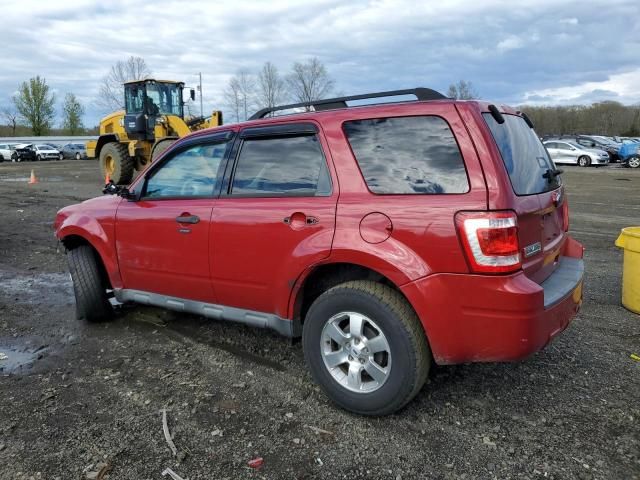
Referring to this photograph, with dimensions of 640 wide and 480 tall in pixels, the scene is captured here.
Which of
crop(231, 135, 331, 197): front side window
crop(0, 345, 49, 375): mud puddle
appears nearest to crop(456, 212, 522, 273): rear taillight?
crop(231, 135, 331, 197): front side window

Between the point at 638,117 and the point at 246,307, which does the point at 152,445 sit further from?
the point at 638,117

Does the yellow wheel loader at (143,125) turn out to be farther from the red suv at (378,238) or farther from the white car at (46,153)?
the white car at (46,153)

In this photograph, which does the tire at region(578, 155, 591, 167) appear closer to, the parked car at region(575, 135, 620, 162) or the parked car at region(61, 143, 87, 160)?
the parked car at region(575, 135, 620, 162)

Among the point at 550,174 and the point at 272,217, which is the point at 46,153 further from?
the point at 550,174

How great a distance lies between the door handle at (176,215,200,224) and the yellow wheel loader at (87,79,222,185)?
13405 millimetres

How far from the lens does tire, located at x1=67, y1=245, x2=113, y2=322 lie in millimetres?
4668

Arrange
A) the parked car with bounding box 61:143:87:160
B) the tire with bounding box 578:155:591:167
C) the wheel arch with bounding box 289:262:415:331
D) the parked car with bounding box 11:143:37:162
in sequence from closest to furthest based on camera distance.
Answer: the wheel arch with bounding box 289:262:415:331 → the tire with bounding box 578:155:591:167 → the parked car with bounding box 11:143:37:162 → the parked car with bounding box 61:143:87:160

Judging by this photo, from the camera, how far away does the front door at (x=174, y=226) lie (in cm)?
380

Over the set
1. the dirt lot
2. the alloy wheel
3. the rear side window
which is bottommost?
the dirt lot

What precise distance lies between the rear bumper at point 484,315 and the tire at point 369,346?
0.11 metres

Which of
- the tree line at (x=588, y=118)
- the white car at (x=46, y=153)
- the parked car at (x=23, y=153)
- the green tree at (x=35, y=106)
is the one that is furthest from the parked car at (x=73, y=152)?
the tree line at (x=588, y=118)

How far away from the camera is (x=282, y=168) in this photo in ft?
11.5

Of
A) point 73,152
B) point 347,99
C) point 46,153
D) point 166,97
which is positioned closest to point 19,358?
point 347,99

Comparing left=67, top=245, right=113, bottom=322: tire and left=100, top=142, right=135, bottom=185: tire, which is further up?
left=100, top=142, right=135, bottom=185: tire
